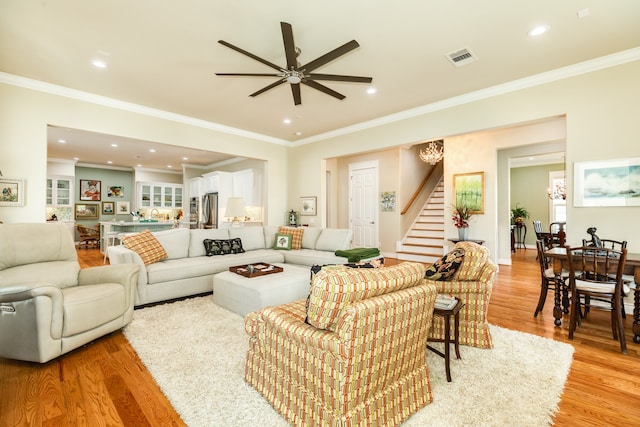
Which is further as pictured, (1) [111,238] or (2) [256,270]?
(1) [111,238]

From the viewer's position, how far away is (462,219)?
19.8 ft

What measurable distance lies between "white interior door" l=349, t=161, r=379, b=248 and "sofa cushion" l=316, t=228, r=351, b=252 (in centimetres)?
271

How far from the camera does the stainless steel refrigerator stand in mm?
8500

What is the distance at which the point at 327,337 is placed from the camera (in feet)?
4.82

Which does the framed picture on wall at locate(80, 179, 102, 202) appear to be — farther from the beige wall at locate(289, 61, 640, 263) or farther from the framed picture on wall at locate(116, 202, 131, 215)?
the beige wall at locate(289, 61, 640, 263)

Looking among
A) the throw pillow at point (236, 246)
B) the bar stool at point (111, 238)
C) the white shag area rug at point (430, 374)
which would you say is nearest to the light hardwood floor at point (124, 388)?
the white shag area rug at point (430, 374)

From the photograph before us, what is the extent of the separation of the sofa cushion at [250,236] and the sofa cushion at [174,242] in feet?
2.72

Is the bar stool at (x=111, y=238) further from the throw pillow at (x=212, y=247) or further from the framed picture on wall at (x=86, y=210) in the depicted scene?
the throw pillow at (x=212, y=247)

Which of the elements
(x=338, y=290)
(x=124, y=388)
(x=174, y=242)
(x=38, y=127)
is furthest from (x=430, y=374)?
(x=38, y=127)

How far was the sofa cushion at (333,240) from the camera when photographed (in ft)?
16.9

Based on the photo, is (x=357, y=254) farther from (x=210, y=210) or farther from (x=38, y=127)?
(x=210, y=210)

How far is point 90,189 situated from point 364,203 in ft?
31.4

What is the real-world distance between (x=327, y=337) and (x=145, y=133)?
5.13m

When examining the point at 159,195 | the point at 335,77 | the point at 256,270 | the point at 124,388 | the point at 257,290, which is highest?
the point at 335,77
